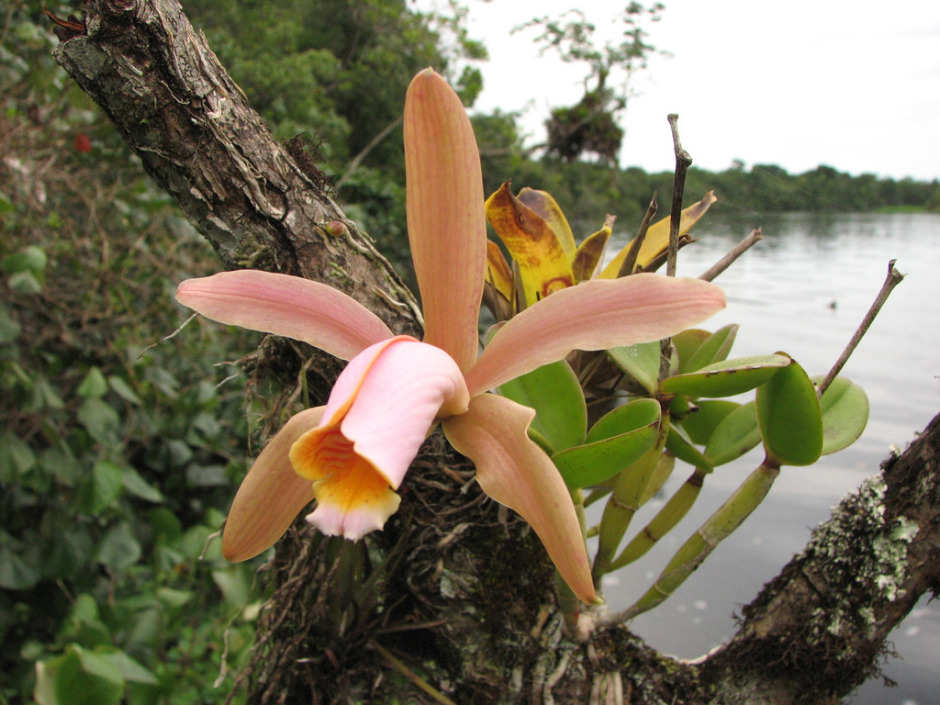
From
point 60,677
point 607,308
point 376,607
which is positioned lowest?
point 60,677

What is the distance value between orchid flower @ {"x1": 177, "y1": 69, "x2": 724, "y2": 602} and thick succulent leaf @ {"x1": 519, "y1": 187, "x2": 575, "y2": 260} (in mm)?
222

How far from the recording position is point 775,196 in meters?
0.91

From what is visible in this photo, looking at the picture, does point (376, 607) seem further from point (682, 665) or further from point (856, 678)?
point (856, 678)

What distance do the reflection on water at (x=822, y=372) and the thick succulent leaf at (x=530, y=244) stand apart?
0.42 metres

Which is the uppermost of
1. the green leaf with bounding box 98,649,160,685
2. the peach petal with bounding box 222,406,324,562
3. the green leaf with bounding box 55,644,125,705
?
the peach petal with bounding box 222,406,324,562

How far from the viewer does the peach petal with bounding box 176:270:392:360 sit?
0.42 meters

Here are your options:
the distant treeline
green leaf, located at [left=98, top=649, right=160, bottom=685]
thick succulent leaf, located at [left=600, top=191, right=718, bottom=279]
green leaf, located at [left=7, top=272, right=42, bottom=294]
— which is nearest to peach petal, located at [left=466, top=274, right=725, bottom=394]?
thick succulent leaf, located at [left=600, top=191, right=718, bottom=279]

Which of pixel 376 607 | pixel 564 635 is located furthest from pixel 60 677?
pixel 564 635

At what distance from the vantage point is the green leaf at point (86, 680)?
96 cm

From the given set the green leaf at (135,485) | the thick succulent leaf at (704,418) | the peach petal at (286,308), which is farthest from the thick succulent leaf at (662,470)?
the green leaf at (135,485)

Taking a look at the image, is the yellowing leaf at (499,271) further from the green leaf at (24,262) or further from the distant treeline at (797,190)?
the green leaf at (24,262)

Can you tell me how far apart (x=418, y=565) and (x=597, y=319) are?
430mm

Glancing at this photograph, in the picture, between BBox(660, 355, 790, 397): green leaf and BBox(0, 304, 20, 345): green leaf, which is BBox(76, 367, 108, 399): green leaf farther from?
BBox(660, 355, 790, 397): green leaf

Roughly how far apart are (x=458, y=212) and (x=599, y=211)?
2.19 meters
